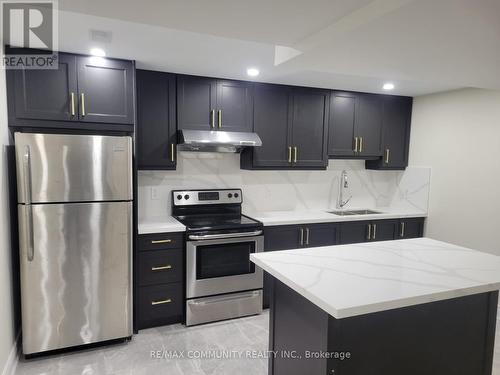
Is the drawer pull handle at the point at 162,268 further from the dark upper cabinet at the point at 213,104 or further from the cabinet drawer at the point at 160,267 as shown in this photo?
the dark upper cabinet at the point at 213,104

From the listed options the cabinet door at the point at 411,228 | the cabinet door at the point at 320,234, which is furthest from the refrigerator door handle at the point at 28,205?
the cabinet door at the point at 411,228

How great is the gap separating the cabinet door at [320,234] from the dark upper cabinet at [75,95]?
6.61 ft

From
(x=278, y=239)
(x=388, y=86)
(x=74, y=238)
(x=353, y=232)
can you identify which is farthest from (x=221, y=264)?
(x=388, y=86)

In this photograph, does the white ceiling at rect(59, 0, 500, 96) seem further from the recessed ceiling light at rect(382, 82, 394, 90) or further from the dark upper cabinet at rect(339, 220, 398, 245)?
the dark upper cabinet at rect(339, 220, 398, 245)

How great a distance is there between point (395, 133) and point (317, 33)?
3.01m

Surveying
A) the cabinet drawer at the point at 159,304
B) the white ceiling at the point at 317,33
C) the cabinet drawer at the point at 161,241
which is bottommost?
the cabinet drawer at the point at 159,304

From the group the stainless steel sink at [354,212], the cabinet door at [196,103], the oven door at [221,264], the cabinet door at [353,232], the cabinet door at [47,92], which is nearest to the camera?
the cabinet door at [47,92]

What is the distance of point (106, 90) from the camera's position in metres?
2.72

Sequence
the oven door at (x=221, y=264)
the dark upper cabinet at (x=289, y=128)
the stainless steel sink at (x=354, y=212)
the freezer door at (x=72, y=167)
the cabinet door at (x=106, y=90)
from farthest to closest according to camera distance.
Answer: the stainless steel sink at (x=354, y=212) < the dark upper cabinet at (x=289, y=128) < the oven door at (x=221, y=264) < the cabinet door at (x=106, y=90) < the freezer door at (x=72, y=167)

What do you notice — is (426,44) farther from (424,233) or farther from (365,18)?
(424,233)

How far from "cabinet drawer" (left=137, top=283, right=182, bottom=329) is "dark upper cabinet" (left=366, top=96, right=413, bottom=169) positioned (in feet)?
9.34

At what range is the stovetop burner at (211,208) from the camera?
325 centimetres

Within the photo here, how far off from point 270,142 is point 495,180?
227 cm

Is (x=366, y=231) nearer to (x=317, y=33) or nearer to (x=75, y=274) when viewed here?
(x=317, y=33)
